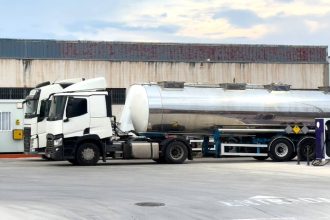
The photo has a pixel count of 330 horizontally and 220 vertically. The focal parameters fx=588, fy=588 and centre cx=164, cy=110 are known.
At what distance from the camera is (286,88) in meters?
27.3

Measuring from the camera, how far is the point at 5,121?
29.7 m

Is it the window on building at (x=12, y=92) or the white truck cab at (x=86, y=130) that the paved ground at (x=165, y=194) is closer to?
the white truck cab at (x=86, y=130)

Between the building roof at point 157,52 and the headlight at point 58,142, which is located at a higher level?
the building roof at point 157,52

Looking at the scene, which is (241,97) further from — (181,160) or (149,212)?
(149,212)

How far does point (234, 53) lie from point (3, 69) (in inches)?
592

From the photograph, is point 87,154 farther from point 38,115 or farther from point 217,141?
point 217,141

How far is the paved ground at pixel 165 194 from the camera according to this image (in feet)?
36.8

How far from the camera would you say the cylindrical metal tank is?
24.9 metres

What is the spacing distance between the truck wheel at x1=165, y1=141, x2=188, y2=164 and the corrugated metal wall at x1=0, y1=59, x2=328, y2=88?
12678 mm

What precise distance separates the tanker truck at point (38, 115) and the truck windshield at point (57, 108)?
71 centimetres

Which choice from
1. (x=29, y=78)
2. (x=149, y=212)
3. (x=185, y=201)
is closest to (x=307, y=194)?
(x=185, y=201)

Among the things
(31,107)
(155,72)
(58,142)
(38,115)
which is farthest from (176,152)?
(155,72)

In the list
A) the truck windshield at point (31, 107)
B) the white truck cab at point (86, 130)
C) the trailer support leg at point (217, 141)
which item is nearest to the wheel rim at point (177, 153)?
the white truck cab at point (86, 130)

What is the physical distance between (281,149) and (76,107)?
31.5ft
